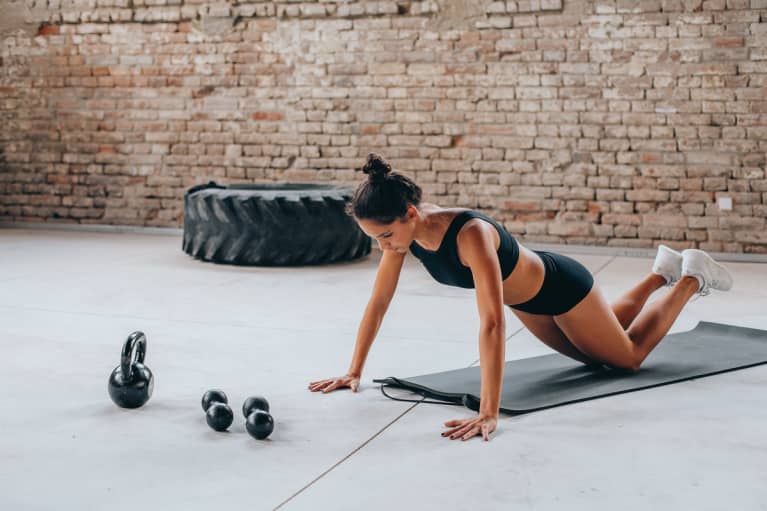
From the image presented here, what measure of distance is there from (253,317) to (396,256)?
1.62 metres

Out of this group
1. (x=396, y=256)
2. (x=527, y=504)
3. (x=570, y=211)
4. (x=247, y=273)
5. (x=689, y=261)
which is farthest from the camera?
(x=570, y=211)

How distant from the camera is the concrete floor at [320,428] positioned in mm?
2230

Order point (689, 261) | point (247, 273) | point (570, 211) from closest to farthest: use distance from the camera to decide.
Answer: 1. point (689, 261)
2. point (247, 273)
3. point (570, 211)

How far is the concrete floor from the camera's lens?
2230mm

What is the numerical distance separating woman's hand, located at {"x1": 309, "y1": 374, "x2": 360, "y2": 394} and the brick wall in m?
4.24

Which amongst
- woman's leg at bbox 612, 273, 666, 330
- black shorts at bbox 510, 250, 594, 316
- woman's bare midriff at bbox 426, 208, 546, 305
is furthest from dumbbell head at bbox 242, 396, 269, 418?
woman's leg at bbox 612, 273, 666, 330

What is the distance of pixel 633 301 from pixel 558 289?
1.81 ft

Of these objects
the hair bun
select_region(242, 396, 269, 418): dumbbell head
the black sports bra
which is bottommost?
select_region(242, 396, 269, 418): dumbbell head

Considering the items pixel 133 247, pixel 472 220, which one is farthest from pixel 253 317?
pixel 133 247

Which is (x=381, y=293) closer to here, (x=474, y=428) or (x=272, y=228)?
(x=474, y=428)

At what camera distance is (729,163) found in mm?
6676

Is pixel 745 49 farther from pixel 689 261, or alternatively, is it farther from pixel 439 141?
pixel 689 261

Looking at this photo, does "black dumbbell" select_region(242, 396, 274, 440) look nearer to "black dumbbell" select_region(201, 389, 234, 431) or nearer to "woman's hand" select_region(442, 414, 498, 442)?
"black dumbbell" select_region(201, 389, 234, 431)

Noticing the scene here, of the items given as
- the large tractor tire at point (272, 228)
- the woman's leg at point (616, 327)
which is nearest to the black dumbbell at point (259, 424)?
the woman's leg at point (616, 327)
